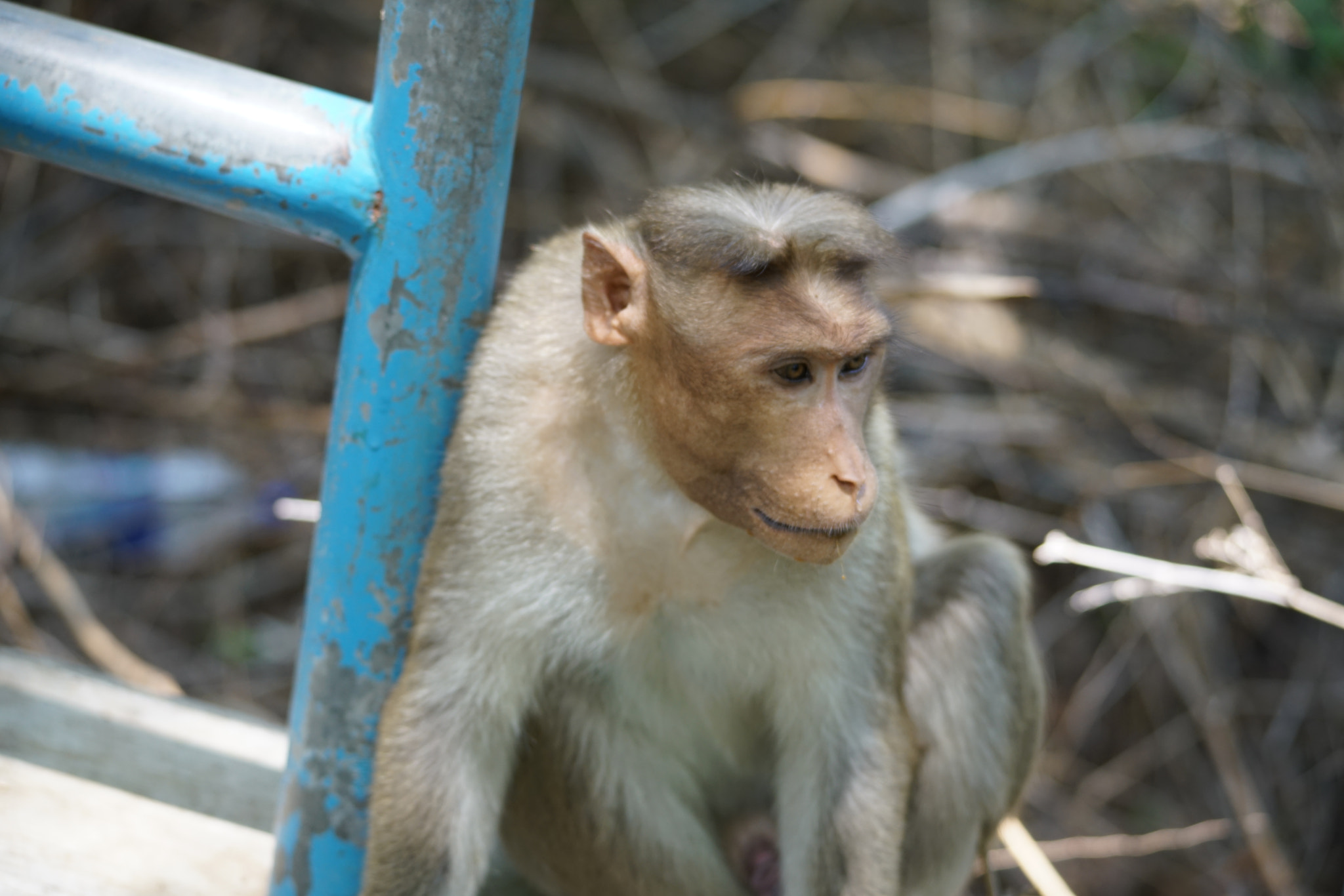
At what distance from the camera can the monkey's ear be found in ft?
6.03

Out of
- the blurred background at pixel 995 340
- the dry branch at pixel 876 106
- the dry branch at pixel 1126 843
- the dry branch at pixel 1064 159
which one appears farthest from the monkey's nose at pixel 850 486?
the dry branch at pixel 876 106

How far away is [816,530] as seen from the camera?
168cm

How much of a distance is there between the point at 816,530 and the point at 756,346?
27cm

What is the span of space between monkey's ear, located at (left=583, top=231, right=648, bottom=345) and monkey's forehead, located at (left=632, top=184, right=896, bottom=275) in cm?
4

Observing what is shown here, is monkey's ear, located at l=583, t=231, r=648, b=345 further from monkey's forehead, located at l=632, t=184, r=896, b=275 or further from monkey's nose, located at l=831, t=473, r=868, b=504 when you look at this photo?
monkey's nose, located at l=831, t=473, r=868, b=504

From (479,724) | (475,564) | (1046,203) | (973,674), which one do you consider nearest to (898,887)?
(973,674)

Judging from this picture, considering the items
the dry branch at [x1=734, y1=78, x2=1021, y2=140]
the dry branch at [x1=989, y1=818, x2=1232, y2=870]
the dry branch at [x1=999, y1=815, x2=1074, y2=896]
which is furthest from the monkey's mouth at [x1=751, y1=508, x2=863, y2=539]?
the dry branch at [x1=734, y1=78, x2=1021, y2=140]

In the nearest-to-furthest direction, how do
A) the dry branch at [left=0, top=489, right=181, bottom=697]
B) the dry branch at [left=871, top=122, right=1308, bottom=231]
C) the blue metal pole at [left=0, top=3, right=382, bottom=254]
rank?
the blue metal pole at [left=0, top=3, right=382, bottom=254]
the dry branch at [left=0, top=489, right=181, bottom=697]
the dry branch at [left=871, top=122, right=1308, bottom=231]

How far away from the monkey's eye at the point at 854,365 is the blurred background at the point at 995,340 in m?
1.57

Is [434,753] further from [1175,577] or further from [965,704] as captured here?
[1175,577]

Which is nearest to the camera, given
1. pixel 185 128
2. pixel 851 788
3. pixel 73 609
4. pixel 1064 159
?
pixel 185 128

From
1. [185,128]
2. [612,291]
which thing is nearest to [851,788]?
[612,291]

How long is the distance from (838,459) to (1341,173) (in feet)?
12.2

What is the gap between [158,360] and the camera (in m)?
4.39
